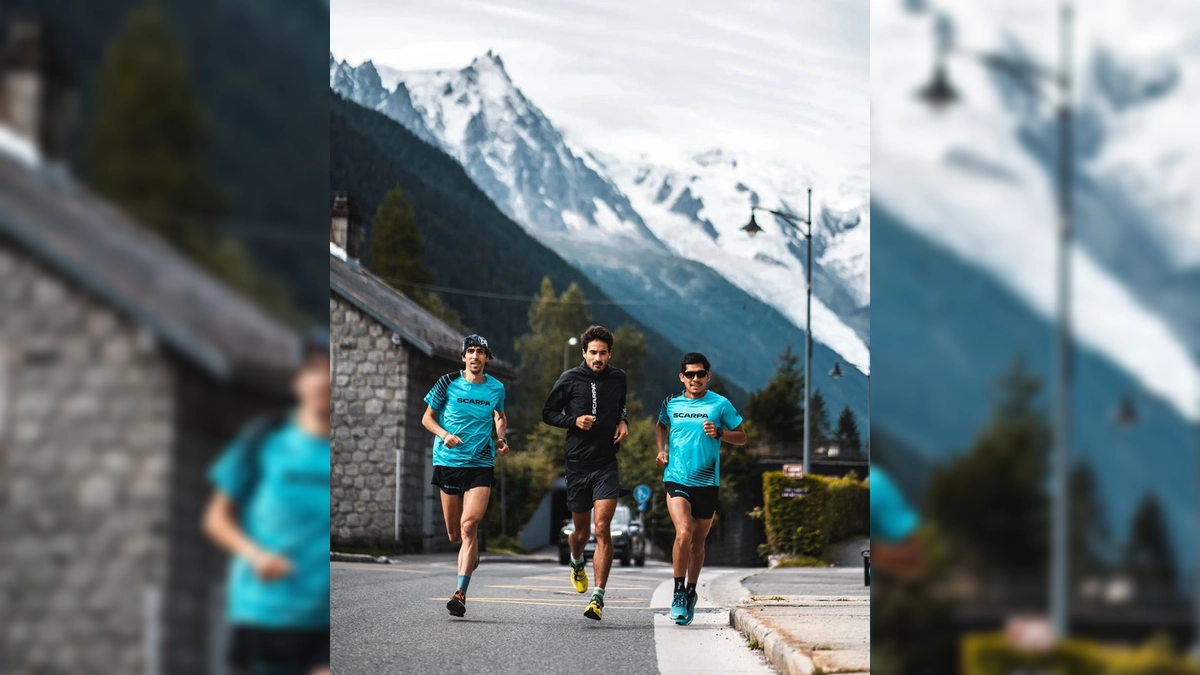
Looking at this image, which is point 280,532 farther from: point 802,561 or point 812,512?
point 802,561

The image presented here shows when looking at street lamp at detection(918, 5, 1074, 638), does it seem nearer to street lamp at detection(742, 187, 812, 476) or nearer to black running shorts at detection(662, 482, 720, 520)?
street lamp at detection(742, 187, 812, 476)

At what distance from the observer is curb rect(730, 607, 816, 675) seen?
14.7 feet

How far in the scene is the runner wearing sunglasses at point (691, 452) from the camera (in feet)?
23.2

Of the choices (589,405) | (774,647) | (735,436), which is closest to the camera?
(774,647)

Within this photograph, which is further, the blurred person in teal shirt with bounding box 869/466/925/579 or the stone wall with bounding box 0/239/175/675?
the blurred person in teal shirt with bounding box 869/466/925/579

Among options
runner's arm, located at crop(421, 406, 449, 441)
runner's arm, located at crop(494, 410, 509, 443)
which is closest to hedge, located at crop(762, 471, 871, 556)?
runner's arm, located at crop(494, 410, 509, 443)

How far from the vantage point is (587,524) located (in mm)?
7934

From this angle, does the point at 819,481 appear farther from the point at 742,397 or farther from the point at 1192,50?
the point at 1192,50

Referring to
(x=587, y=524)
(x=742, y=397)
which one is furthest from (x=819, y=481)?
(x=587, y=524)

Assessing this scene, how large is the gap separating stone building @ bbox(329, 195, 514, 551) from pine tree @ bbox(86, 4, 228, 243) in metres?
4.17

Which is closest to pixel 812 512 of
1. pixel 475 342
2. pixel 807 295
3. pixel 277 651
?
pixel 475 342

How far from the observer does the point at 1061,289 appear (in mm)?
1855

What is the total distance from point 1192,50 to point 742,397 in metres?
5.71

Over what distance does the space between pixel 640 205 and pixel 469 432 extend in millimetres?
1597
